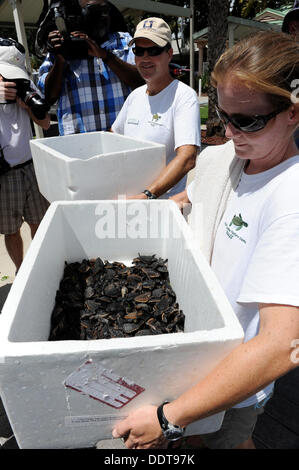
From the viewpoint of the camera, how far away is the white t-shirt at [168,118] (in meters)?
1.88

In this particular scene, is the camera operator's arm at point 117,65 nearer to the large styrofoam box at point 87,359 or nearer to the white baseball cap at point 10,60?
the white baseball cap at point 10,60

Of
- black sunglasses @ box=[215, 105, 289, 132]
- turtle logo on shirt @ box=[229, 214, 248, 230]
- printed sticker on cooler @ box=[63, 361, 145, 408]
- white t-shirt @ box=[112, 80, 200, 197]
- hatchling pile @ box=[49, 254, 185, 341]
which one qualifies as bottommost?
hatchling pile @ box=[49, 254, 185, 341]

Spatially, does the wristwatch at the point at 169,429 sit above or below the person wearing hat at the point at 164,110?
below

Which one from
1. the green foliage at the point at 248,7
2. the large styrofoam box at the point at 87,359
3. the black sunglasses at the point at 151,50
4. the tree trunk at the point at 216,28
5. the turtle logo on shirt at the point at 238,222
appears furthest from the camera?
the green foliage at the point at 248,7

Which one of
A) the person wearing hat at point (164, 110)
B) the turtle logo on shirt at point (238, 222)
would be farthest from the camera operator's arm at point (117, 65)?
the turtle logo on shirt at point (238, 222)

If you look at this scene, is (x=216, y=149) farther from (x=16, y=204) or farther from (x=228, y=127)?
(x=16, y=204)

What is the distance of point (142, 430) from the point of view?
854mm

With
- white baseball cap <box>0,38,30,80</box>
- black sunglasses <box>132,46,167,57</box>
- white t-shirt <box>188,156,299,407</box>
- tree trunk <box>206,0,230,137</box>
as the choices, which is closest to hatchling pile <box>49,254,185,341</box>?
white t-shirt <box>188,156,299,407</box>

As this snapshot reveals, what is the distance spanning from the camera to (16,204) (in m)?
2.75

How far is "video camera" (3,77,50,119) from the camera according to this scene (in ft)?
7.82

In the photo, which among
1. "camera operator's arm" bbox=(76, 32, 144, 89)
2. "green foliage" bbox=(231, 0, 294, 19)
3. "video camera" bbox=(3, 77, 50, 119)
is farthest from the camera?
"green foliage" bbox=(231, 0, 294, 19)

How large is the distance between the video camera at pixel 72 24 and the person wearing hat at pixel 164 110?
0.51 m

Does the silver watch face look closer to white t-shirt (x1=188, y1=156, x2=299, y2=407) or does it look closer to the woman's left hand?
the woman's left hand
